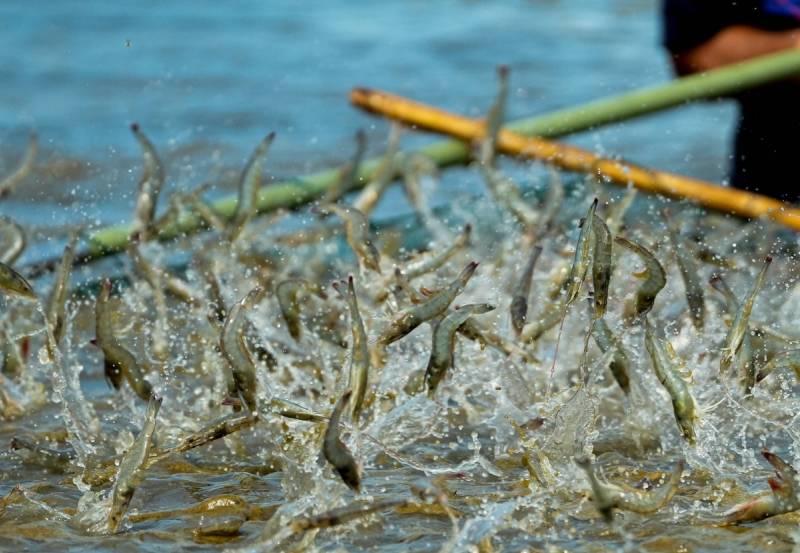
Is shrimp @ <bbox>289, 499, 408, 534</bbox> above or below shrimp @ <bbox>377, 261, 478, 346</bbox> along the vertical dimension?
below

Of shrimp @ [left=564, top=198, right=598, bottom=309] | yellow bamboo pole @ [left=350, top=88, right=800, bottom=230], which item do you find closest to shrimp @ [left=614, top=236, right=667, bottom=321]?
shrimp @ [left=564, top=198, right=598, bottom=309]

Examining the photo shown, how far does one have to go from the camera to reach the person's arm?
Result: 5.73 metres

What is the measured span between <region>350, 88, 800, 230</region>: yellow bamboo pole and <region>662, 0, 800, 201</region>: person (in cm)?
31

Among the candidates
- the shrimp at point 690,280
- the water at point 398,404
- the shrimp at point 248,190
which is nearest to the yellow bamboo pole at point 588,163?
the water at point 398,404

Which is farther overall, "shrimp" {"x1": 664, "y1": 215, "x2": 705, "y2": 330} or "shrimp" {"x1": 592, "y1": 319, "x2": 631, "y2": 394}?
"shrimp" {"x1": 664, "y1": 215, "x2": 705, "y2": 330}

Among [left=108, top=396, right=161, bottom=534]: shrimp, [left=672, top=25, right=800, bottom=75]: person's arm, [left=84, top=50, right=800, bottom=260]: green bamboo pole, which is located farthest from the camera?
[left=672, top=25, right=800, bottom=75]: person's arm

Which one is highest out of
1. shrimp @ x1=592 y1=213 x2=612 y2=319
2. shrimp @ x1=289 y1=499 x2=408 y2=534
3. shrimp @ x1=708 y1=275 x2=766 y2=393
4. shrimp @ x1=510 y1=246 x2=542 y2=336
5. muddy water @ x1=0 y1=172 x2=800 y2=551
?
shrimp @ x1=592 y1=213 x2=612 y2=319

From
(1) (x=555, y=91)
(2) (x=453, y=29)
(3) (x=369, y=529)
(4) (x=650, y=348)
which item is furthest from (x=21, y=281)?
(2) (x=453, y=29)

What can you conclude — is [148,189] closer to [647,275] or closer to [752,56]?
[647,275]

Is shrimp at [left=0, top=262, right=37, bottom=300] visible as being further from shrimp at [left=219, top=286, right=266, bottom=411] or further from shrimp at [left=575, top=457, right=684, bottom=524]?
shrimp at [left=575, top=457, right=684, bottom=524]

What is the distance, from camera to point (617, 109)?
17.7ft

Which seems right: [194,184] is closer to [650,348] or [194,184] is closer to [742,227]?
[742,227]

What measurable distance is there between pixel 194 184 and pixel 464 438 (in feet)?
8.08

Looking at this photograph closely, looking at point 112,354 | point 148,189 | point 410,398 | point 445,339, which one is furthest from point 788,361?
point 148,189
